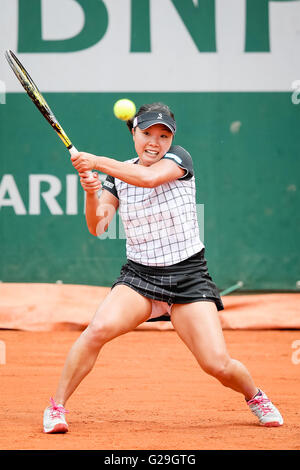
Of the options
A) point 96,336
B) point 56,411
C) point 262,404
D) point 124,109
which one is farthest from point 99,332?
point 124,109

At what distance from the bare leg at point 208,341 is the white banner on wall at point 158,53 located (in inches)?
162

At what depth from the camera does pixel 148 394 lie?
451 cm

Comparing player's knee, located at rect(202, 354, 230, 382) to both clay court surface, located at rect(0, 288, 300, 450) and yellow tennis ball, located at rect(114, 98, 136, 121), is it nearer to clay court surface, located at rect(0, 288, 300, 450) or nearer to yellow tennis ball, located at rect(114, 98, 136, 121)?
clay court surface, located at rect(0, 288, 300, 450)

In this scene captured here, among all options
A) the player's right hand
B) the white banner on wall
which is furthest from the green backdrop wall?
the player's right hand

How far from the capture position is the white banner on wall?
7254mm

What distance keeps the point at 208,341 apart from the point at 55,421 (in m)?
0.73

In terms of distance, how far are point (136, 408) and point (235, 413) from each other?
1.65 feet

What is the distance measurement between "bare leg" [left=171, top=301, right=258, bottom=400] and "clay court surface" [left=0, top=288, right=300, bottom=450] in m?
0.24

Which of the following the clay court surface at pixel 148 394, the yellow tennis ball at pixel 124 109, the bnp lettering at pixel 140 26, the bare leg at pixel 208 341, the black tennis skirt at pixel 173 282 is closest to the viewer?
the clay court surface at pixel 148 394

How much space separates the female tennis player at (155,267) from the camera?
11.3ft

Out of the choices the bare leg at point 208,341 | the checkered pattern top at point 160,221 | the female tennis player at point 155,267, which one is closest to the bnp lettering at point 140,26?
the female tennis player at point 155,267

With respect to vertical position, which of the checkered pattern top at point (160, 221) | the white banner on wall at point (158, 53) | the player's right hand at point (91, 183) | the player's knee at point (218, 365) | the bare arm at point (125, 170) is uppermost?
the white banner on wall at point (158, 53)

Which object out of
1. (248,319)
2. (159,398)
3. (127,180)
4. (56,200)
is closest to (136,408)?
(159,398)

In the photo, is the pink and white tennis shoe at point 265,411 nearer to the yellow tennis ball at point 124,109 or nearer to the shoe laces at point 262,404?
the shoe laces at point 262,404
